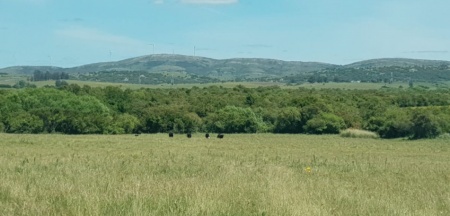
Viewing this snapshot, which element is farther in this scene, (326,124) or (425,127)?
(326,124)

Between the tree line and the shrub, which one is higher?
the tree line

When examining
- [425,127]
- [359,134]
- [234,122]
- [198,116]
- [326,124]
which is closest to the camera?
[425,127]

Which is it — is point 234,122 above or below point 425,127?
below

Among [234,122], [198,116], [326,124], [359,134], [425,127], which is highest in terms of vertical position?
[425,127]

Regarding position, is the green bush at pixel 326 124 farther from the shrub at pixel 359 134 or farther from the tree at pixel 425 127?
the tree at pixel 425 127

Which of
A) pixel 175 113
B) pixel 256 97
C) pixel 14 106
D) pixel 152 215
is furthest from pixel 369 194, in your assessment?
pixel 256 97

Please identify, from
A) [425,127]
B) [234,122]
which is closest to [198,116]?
[234,122]

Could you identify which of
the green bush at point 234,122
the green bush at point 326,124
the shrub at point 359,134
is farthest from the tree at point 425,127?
the green bush at point 234,122

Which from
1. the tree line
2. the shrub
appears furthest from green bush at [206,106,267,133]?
the shrub

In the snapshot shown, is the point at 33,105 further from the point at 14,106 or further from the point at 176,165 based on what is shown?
the point at 176,165

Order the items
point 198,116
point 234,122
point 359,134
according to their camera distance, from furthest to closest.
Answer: point 198,116 → point 234,122 → point 359,134

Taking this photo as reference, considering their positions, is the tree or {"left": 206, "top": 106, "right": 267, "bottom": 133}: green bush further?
{"left": 206, "top": 106, "right": 267, "bottom": 133}: green bush

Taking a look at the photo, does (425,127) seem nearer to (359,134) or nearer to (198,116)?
(359,134)

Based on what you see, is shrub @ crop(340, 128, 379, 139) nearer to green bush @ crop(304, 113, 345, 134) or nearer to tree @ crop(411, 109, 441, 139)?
tree @ crop(411, 109, 441, 139)
